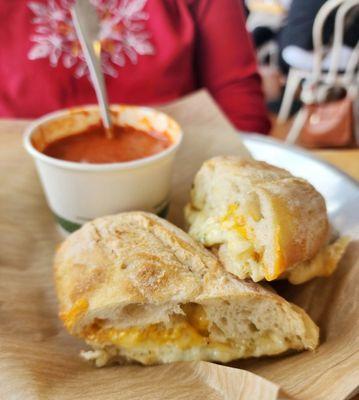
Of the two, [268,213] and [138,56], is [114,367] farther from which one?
[138,56]

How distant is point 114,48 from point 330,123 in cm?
218

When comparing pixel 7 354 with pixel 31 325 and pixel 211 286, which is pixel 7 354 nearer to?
pixel 31 325

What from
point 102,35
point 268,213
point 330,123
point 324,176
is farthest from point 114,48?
point 330,123

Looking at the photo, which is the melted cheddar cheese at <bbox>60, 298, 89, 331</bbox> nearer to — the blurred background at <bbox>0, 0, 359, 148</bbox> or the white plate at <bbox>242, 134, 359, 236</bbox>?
the white plate at <bbox>242, 134, 359, 236</bbox>

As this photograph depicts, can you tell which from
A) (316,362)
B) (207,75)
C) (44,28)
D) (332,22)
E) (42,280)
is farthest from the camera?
(332,22)

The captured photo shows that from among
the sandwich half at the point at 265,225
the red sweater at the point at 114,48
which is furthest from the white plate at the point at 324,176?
the red sweater at the point at 114,48

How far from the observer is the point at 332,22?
3.15 meters

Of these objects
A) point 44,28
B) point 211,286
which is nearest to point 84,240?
point 211,286

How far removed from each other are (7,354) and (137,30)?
1524 mm

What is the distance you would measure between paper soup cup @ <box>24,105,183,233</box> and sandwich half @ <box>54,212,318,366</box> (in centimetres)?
27

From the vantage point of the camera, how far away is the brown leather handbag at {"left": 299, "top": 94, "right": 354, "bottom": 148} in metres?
3.51

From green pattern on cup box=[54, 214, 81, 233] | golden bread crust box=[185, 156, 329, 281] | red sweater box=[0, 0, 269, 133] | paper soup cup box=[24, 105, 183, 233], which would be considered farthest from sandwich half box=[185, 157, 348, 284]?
red sweater box=[0, 0, 269, 133]

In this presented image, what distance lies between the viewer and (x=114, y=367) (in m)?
0.94

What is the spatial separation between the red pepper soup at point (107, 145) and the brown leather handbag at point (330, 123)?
2518 mm
